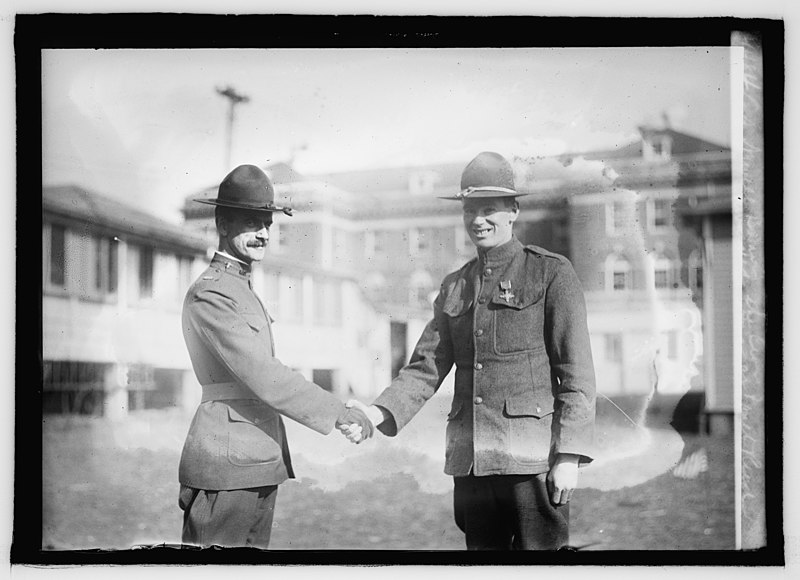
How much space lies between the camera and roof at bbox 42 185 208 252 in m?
2.06

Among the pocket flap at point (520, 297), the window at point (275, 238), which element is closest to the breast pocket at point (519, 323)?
the pocket flap at point (520, 297)

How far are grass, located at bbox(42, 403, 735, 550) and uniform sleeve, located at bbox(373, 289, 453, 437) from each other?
4 cm

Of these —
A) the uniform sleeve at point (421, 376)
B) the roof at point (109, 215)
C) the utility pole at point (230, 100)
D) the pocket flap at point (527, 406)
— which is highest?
the utility pole at point (230, 100)

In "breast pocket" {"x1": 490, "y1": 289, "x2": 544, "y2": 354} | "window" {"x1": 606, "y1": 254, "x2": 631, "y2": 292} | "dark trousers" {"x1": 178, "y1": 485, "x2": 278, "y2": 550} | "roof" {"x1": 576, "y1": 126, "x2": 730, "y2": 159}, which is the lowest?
"dark trousers" {"x1": 178, "y1": 485, "x2": 278, "y2": 550}

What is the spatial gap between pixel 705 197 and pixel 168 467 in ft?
4.59

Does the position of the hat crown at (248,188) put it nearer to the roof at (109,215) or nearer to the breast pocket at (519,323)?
the roof at (109,215)

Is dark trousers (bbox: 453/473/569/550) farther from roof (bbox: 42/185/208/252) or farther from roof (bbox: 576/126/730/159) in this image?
roof (bbox: 42/185/208/252)

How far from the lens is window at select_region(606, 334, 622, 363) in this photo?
2.03 metres

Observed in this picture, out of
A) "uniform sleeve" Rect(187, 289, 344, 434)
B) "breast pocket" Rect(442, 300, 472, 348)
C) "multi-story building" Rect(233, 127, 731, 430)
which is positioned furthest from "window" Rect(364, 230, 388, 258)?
"uniform sleeve" Rect(187, 289, 344, 434)

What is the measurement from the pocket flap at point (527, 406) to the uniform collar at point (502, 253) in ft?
1.03

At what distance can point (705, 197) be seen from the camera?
2.07m

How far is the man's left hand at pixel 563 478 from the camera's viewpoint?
6.62ft

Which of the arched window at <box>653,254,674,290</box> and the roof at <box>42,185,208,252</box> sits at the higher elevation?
the roof at <box>42,185,208,252</box>

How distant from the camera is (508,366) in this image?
6.61 feet
